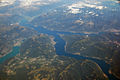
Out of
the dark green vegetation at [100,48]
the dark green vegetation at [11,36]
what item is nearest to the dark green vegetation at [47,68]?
the dark green vegetation at [100,48]

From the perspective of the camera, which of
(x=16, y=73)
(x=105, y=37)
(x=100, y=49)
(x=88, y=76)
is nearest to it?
(x=88, y=76)

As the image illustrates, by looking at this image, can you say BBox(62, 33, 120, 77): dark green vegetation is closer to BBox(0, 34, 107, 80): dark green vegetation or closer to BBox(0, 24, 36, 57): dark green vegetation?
BBox(0, 34, 107, 80): dark green vegetation

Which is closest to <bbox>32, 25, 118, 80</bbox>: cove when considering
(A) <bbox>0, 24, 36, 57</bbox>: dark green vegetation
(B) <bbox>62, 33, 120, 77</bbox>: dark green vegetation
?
(B) <bbox>62, 33, 120, 77</bbox>: dark green vegetation

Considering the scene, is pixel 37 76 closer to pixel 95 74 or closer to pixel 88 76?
pixel 88 76

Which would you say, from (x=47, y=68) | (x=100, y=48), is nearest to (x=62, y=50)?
(x=47, y=68)

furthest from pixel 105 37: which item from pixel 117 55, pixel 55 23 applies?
pixel 55 23

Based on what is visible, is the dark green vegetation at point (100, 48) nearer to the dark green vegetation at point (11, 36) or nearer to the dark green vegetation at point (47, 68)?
the dark green vegetation at point (47, 68)
